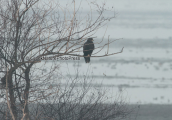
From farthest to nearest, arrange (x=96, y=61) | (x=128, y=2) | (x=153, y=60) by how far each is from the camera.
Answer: (x=128, y=2), (x=153, y=60), (x=96, y=61)

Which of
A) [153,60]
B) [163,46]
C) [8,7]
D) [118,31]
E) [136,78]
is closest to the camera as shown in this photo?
[8,7]

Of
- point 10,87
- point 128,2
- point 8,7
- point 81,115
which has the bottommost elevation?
point 81,115

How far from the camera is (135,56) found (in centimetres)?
2322

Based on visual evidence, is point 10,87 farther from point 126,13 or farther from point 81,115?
point 126,13

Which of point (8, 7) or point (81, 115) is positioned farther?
point (81, 115)

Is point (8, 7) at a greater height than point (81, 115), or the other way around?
point (8, 7)

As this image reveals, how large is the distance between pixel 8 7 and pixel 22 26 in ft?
1.62

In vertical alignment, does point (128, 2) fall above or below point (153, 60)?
above

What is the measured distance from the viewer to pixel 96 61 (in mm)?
20906

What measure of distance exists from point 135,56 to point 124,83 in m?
6.35

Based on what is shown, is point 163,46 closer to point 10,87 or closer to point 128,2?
point 128,2

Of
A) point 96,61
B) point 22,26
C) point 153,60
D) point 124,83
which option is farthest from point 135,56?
point 22,26

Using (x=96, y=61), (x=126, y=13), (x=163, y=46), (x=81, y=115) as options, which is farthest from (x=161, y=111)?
(x=126, y=13)

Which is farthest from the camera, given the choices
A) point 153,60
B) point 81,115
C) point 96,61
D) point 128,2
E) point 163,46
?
point 128,2
